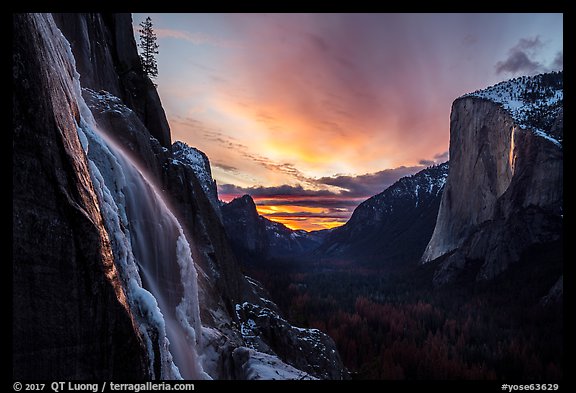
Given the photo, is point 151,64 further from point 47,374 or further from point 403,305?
point 403,305

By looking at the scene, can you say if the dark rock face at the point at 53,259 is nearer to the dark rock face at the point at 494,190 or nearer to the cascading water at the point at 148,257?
the cascading water at the point at 148,257

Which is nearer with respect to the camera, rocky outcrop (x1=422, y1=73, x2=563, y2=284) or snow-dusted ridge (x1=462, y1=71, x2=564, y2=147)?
rocky outcrop (x1=422, y1=73, x2=563, y2=284)

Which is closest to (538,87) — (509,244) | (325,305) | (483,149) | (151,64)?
(483,149)

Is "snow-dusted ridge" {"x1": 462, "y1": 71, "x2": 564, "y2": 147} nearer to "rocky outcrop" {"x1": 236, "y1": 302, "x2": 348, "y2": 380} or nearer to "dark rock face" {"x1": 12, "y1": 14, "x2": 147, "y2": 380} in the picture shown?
"rocky outcrop" {"x1": 236, "y1": 302, "x2": 348, "y2": 380}

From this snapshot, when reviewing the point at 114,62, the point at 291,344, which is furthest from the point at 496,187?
the point at 114,62

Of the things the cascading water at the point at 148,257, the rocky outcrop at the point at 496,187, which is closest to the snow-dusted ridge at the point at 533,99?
the rocky outcrop at the point at 496,187

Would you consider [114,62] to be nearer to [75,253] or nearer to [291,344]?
[75,253]

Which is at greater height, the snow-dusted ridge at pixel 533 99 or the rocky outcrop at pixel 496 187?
the snow-dusted ridge at pixel 533 99

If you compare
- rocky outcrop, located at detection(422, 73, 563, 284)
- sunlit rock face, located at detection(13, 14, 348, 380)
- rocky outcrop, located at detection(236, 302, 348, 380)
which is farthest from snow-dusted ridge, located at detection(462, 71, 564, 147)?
sunlit rock face, located at detection(13, 14, 348, 380)
